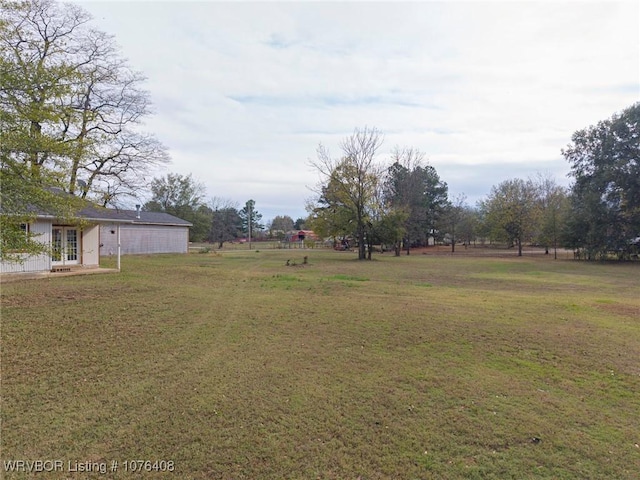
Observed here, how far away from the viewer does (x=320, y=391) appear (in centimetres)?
409

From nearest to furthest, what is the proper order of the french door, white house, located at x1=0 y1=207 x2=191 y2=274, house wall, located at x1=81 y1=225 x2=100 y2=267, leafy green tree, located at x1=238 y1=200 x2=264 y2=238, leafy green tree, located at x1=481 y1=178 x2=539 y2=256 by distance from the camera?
white house, located at x1=0 y1=207 x2=191 y2=274, the french door, house wall, located at x1=81 y1=225 x2=100 y2=267, leafy green tree, located at x1=481 y1=178 x2=539 y2=256, leafy green tree, located at x1=238 y1=200 x2=264 y2=238

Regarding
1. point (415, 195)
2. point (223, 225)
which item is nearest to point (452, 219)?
point (415, 195)

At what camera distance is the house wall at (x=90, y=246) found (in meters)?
17.2

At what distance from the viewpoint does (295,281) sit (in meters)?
13.9

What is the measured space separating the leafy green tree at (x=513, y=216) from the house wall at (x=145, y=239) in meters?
31.7

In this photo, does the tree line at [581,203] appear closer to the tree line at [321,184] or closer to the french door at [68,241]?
the tree line at [321,184]

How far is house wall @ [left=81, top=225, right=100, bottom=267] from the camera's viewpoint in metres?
17.2

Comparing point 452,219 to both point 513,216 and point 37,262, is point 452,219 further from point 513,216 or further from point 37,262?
point 37,262

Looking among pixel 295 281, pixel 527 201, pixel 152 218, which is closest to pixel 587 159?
pixel 527 201

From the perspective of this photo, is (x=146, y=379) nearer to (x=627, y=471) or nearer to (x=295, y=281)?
(x=627, y=471)

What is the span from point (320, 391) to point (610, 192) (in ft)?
112

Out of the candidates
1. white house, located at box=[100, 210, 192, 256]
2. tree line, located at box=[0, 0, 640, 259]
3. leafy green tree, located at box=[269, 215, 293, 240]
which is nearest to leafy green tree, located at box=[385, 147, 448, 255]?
tree line, located at box=[0, 0, 640, 259]

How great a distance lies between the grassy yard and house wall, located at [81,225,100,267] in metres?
9.55

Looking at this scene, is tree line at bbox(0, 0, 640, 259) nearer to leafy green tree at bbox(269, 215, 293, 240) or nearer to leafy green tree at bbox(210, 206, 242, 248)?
leafy green tree at bbox(210, 206, 242, 248)
